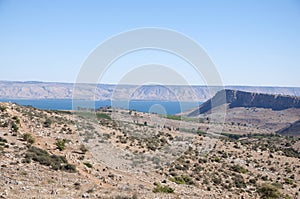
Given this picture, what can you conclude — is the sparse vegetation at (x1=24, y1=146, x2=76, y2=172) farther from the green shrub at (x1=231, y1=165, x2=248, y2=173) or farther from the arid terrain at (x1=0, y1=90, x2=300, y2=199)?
the green shrub at (x1=231, y1=165, x2=248, y2=173)

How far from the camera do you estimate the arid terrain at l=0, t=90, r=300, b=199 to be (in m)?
15.3

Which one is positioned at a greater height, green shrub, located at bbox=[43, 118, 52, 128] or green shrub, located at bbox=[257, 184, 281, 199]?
green shrub, located at bbox=[43, 118, 52, 128]

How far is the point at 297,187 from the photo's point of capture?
2769 cm

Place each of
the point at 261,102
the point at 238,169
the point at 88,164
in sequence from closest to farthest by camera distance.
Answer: the point at 88,164
the point at 238,169
the point at 261,102

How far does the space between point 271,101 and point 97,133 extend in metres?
162

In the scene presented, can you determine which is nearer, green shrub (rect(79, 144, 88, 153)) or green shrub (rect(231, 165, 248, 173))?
green shrub (rect(79, 144, 88, 153))

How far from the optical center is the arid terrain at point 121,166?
15.3m

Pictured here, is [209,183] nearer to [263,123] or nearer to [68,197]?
[68,197]

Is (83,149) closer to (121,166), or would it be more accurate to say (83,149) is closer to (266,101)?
(121,166)

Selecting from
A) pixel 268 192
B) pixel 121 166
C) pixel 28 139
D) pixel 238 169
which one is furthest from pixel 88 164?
pixel 238 169

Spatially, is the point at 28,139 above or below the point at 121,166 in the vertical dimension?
above

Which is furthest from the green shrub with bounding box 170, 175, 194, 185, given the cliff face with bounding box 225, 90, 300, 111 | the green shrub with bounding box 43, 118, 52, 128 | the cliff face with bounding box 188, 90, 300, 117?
the cliff face with bounding box 225, 90, 300, 111

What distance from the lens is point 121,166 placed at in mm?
22625

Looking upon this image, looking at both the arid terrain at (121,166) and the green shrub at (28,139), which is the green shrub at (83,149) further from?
the green shrub at (28,139)
